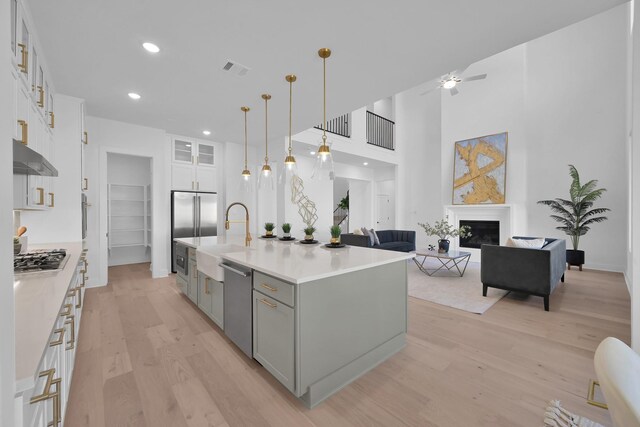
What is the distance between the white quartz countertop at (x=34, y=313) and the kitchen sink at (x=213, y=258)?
101 centimetres

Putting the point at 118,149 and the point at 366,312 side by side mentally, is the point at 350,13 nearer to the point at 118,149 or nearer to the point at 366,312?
the point at 366,312

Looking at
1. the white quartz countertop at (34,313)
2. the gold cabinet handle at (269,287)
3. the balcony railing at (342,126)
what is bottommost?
the gold cabinet handle at (269,287)

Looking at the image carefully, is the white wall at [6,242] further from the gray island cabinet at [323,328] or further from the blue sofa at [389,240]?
the blue sofa at [389,240]

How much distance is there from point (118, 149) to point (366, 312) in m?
4.90

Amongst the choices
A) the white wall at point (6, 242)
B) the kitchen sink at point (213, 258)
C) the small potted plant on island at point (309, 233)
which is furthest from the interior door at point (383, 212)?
the white wall at point (6, 242)

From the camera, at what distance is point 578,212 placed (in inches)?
204

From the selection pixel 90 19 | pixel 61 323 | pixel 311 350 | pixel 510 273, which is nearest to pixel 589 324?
pixel 510 273

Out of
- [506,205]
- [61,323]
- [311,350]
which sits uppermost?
[506,205]

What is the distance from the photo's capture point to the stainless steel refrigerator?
202 inches

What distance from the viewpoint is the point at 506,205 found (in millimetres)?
6043

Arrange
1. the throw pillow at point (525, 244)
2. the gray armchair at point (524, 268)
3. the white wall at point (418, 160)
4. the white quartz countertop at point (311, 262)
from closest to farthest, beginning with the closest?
the white quartz countertop at point (311, 262), the gray armchair at point (524, 268), the throw pillow at point (525, 244), the white wall at point (418, 160)

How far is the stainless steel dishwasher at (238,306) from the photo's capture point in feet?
7.00

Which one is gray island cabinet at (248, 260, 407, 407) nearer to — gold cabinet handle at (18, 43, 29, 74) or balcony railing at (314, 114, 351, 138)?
gold cabinet handle at (18, 43, 29, 74)

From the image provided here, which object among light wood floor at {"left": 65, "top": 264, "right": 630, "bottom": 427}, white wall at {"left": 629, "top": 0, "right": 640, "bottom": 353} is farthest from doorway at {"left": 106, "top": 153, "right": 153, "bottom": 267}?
white wall at {"left": 629, "top": 0, "right": 640, "bottom": 353}
